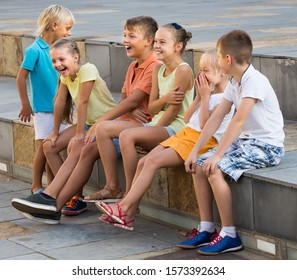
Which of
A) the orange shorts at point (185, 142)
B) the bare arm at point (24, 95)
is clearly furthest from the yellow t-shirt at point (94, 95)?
the orange shorts at point (185, 142)

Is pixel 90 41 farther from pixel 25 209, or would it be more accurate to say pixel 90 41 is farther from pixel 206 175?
pixel 206 175

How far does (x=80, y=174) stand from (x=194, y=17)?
4.70 metres

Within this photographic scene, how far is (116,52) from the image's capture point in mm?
8047

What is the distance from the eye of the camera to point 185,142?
5457mm

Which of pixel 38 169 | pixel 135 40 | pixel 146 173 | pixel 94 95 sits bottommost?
pixel 38 169

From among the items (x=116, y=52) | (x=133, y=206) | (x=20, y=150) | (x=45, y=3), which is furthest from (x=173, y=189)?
(x=45, y=3)

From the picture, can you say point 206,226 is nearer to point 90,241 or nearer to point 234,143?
point 234,143

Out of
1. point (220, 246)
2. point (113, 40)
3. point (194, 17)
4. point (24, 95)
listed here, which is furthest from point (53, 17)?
point (194, 17)

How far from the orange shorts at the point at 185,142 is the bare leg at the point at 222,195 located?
28cm

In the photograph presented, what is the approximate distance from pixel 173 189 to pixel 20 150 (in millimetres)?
1886

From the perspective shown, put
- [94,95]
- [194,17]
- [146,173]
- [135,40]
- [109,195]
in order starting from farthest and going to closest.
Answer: [194,17] → [94,95] → [135,40] → [109,195] → [146,173]

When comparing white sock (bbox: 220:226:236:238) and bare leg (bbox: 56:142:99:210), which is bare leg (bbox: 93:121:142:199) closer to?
bare leg (bbox: 56:142:99:210)

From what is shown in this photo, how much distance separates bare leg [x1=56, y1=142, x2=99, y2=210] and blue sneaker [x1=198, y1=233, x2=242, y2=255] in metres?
1.07

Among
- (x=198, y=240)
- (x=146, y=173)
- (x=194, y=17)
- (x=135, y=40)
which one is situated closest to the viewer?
(x=198, y=240)
